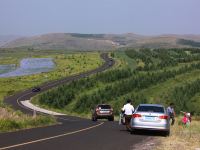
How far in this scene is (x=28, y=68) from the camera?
156m

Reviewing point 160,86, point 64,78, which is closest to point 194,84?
point 160,86

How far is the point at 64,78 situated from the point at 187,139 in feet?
349

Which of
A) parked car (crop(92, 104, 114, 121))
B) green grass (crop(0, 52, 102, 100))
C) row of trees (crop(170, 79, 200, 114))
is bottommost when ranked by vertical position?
green grass (crop(0, 52, 102, 100))

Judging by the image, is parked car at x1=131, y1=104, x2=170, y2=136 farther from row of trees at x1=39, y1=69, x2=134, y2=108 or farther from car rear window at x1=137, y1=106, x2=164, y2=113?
row of trees at x1=39, y1=69, x2=134, y2=108

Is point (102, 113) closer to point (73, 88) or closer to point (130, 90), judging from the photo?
point (130, 90)

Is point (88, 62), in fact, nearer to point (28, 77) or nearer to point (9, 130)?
point (28, 77)

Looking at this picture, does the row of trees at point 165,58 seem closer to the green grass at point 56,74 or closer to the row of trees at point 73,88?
the row of trees at point 73,88

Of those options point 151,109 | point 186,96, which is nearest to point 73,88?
point 186,96

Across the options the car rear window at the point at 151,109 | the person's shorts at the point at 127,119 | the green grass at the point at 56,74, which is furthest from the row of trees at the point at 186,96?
the car rear window at the point at 151,109

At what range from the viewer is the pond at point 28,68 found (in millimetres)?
142212

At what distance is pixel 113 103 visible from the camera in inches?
3406

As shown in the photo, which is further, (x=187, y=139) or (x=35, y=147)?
(x=187, y=139)

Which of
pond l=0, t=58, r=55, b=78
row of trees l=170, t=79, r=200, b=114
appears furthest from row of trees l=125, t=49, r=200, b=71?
row of trees l=170, t=79, r=200, b=114

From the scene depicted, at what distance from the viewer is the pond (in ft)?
467
